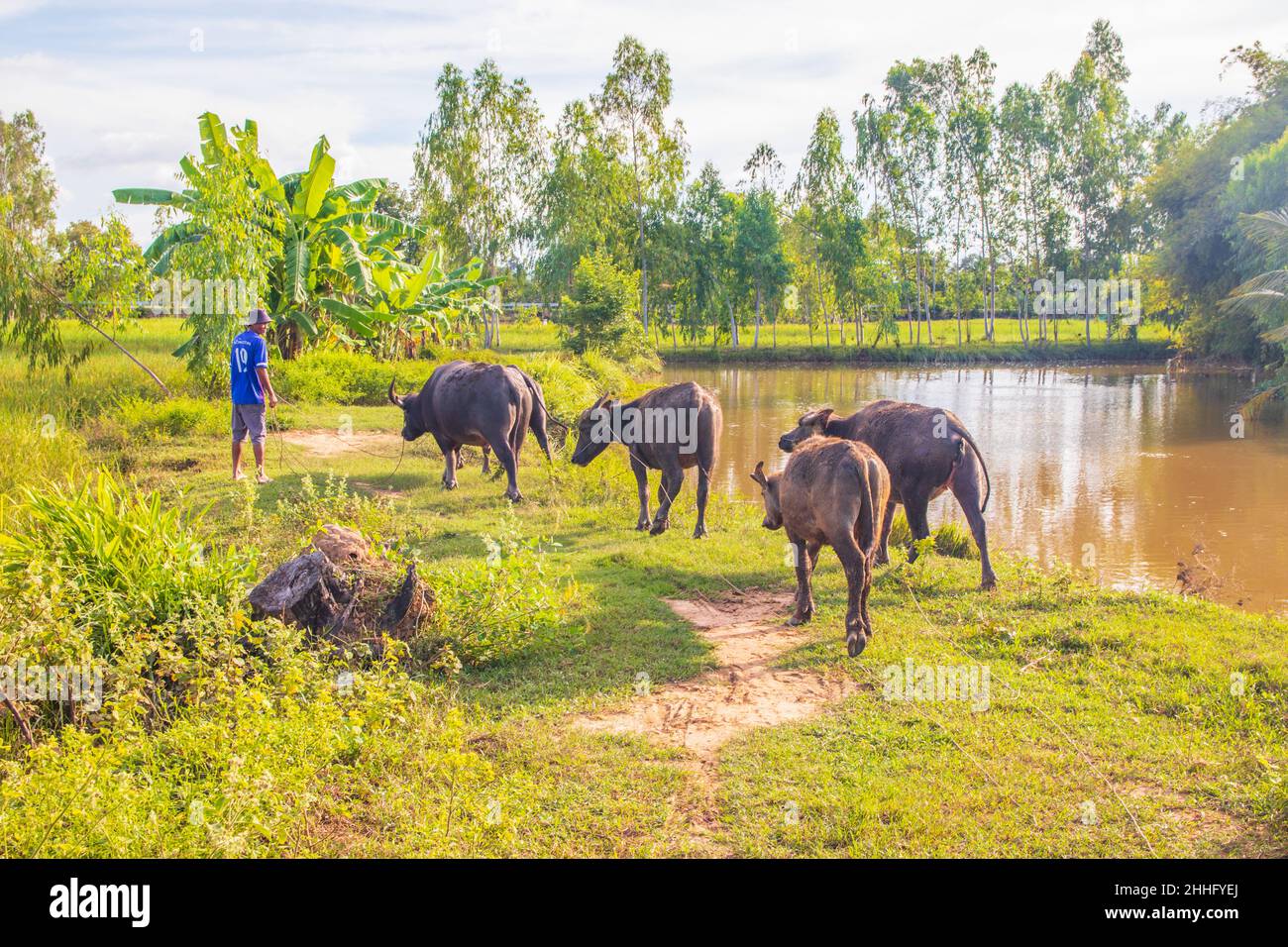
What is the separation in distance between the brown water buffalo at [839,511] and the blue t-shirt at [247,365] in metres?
6.57

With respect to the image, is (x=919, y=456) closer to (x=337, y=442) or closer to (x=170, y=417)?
(x=337, y=442)

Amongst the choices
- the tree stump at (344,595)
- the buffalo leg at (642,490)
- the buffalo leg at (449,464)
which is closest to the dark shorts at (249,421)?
the buffalo leg at (449,464)

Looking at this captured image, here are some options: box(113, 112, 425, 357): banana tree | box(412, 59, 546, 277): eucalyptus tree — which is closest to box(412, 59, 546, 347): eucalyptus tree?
box(412, 59, 546, 277): eucalyptus tree

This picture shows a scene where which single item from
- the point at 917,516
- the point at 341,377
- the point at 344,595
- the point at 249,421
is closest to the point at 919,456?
the point at 917,516

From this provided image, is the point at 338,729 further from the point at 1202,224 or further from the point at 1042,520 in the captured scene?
the point at 1202,224

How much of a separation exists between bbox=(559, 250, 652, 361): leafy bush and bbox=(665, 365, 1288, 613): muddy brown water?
4.17 meters

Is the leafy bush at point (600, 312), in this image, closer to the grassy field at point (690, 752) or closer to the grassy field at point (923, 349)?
the grassy field at point (923, 349)

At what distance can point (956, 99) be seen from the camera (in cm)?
4662

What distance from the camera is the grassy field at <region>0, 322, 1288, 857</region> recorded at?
4.06 m

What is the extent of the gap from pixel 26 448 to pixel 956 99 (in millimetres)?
46731

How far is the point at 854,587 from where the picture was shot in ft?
22.0

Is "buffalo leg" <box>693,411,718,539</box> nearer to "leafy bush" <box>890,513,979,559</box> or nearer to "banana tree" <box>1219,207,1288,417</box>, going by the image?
"leafy bush" <box>890,513,979,559</box>

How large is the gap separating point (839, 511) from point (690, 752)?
2447 millimetres
